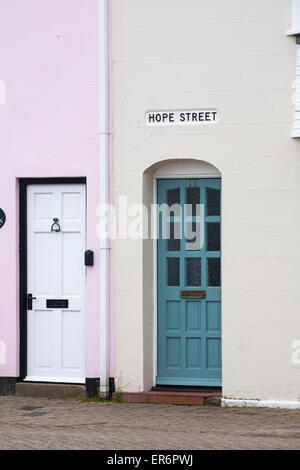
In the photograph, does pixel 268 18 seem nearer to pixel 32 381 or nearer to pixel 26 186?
pixel 26 186

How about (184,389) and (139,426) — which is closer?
(139,426)

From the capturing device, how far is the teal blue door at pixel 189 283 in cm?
1142

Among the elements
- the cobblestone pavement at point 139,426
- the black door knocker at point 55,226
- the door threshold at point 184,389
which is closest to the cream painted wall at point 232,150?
the door threshold at point 184,389

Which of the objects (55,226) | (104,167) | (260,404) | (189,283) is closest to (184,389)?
(260,404)

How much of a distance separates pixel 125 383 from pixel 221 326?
1.31m

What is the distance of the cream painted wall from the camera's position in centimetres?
1075

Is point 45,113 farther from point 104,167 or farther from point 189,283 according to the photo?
point 189,283

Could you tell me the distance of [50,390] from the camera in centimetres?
1156

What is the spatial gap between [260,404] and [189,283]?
5.57 feet

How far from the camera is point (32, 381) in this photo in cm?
1173

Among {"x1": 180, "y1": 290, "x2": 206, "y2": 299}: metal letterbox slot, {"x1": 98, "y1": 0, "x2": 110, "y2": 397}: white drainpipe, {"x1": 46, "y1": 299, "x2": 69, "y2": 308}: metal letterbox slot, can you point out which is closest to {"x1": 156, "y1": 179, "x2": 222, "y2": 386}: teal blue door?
{"x1": 180, "y1": 290, "x2": 206, "y2": 299}: metal letterbox slot

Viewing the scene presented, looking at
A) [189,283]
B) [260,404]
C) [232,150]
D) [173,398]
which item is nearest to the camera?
[260,404]

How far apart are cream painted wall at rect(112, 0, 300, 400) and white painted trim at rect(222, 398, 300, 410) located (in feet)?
0.24

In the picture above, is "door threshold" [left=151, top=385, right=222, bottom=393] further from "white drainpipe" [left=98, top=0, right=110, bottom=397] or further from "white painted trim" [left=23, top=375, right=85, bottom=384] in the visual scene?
"white painted trim" [left=23, top=375, right=85, bottom=384]
